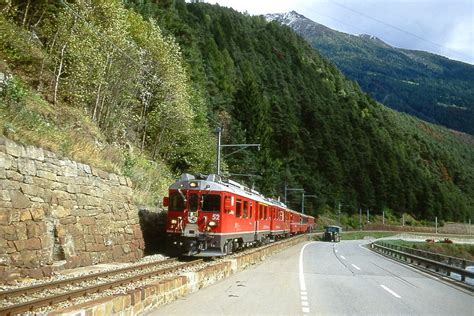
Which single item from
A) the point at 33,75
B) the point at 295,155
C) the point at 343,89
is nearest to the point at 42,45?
the point at 33,75

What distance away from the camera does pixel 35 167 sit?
13.2 meters

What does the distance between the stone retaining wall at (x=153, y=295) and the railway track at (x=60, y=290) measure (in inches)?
69.6

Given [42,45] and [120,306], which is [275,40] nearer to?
[42,45]

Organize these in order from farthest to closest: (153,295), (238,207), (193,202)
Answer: (238,207) < (193,202) < (153,295)

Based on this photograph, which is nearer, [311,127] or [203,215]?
[203,215]

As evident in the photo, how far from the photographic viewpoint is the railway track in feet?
28.8

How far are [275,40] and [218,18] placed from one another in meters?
27.1

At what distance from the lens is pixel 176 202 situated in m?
21.9

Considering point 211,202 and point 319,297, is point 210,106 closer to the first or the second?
point 211,202

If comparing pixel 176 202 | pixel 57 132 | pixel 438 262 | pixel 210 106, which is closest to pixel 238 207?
pixel 176 202

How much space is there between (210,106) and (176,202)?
175ft

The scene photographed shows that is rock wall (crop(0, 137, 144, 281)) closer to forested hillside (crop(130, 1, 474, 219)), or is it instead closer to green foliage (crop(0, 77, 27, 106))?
green foliage (crop(0, 77, 27, 106))

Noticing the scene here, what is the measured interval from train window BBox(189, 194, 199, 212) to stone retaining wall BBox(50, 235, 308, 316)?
4.85 metres

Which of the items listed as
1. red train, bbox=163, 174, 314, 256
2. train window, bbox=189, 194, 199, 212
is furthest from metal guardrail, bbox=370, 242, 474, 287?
train window, bbox=189, 194, 199, 212
